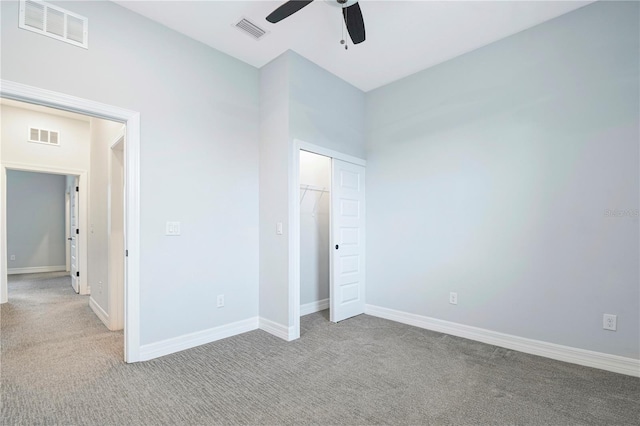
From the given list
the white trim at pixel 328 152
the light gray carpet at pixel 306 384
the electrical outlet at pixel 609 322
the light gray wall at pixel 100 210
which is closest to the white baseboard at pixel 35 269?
the light gray wall at pixel 100 210

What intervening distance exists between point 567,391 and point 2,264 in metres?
7.13

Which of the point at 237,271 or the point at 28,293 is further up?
the point at 237,271

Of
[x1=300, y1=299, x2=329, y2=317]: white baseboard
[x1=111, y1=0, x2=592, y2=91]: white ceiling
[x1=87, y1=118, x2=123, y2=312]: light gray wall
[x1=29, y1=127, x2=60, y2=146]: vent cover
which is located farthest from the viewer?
[x1=29, y1=127, x2=60, y2=146]: vent cover

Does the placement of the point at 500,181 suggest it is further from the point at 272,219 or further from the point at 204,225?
the point at 204,225

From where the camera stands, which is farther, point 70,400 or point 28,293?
point 28,293

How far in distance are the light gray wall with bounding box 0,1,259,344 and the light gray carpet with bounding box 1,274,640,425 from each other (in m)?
0.54

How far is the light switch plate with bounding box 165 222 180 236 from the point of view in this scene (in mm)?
2846

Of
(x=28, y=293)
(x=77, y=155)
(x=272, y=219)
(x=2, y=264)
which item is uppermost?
(x=77, y=155)

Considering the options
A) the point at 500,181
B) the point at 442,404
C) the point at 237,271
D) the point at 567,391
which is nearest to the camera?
the point at 442,404

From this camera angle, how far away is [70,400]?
2.04 m

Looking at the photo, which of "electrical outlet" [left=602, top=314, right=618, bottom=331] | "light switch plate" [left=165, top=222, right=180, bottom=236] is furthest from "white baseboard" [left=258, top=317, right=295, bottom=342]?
"electrical outlet" [left=602, top=314, right=618, bottom=331]

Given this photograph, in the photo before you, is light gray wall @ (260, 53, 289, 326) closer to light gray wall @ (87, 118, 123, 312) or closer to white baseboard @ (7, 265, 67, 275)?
light gray wall @ (87, 118, 123, 312)

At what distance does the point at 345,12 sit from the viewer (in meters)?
2.27

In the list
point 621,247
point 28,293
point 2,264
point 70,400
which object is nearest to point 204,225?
point 70,400
